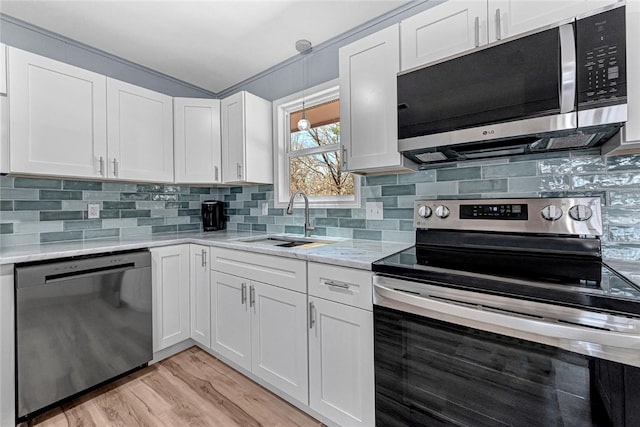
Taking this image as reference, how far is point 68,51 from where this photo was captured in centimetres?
217

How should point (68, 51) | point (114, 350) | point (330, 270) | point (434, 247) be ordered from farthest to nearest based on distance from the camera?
1. point (68, 51)
2. point (114, 350)
3. point (434, 247)
4. point (330, 270)

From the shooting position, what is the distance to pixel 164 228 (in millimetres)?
2770

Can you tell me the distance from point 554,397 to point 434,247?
2.65ft

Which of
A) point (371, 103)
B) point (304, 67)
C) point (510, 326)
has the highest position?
point (304, 67)

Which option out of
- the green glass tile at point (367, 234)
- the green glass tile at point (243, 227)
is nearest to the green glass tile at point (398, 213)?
the green glass tile at point (367, 234)

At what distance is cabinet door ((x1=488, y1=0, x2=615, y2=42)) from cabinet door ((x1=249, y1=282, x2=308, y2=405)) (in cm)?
156

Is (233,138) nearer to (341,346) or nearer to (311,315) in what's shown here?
(311,315)

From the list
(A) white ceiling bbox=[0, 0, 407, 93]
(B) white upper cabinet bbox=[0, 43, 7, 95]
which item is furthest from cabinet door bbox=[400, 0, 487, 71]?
(B) white upper cabinet bbox=[0, 43, 7, 95]

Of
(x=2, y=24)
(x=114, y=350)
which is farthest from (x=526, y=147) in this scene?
(x=2, y=24)

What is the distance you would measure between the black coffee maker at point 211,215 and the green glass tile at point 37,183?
1129 millimetres

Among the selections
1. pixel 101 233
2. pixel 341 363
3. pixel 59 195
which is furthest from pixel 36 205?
pixel 341 363

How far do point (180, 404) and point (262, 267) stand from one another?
95 cm

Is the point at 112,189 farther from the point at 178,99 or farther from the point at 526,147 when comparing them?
the point at 526,147

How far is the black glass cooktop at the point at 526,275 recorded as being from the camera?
0.80 metres
